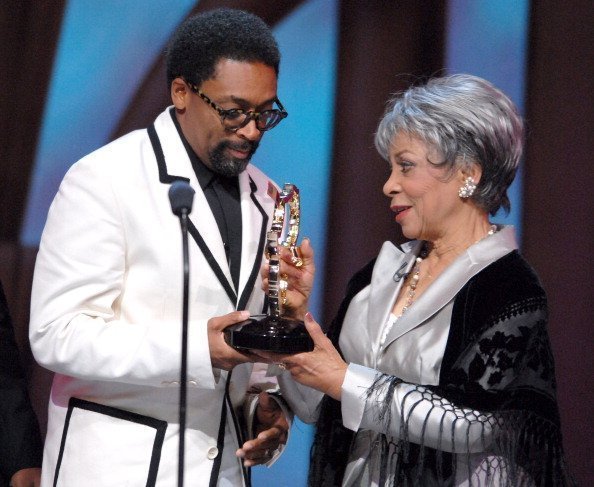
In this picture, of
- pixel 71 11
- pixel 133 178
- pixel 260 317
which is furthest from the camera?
pixel 71 11

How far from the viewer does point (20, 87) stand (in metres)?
3.04

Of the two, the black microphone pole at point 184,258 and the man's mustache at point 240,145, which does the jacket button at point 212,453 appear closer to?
the black microphone pole at point 184,258

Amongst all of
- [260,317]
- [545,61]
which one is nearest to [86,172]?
[260,317]

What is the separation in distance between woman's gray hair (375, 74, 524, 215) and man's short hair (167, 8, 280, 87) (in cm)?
38

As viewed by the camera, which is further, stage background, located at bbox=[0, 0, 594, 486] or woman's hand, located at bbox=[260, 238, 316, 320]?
stage background, located at bbox=[0, 0, 594, 486]

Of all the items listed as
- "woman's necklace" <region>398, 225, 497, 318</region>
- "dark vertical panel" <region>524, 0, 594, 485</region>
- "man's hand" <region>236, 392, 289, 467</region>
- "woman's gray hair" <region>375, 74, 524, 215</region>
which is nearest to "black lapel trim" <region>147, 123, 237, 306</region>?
"man's hand" <region>236, 392, 289, 467</region>

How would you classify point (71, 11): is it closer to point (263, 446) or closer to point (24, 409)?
point (24, 409)

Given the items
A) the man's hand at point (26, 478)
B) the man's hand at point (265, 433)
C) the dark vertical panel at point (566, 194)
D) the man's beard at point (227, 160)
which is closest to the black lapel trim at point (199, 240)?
the man's beard at point (227, 160)

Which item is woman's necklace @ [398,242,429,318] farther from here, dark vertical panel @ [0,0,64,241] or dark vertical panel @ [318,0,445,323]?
dark vertical panel @ [0,0,64,241]

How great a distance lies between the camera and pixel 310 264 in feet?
7.28

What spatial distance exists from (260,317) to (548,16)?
168 centimetres

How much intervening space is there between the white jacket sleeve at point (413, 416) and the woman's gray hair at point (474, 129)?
526 millimetres

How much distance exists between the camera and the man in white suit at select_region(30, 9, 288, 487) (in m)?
2.01

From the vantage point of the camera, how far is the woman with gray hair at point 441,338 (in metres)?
2.08
